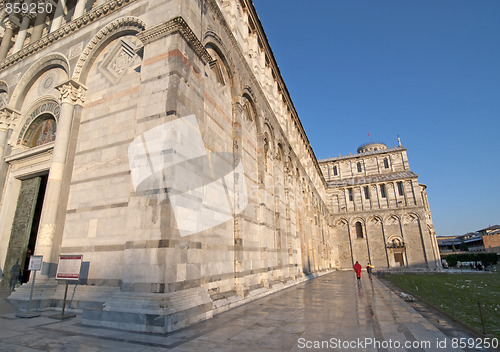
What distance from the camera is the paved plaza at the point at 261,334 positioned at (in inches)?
175

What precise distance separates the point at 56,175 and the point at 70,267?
3764 millimetres

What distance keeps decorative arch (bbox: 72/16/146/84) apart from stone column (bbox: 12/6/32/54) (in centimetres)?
776

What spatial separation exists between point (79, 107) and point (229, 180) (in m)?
5.99

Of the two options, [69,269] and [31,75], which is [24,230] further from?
[31,75]

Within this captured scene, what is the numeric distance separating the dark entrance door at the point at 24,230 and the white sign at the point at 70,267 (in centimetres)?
519

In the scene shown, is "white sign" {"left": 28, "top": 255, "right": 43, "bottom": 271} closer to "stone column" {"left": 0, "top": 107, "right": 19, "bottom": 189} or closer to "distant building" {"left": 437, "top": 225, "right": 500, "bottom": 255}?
"stone column" {"left": 0, "top": 107, "right": 19, "bottom": 189}

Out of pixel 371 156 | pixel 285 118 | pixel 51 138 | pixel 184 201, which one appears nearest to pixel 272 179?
pixel 285 118

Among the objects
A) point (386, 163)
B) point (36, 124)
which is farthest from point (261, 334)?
point (386, 163)

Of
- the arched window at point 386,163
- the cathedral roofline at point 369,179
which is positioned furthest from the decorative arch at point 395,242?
the arched window at point 386,163

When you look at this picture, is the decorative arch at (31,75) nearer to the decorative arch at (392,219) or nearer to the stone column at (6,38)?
the stone column at (6,38)

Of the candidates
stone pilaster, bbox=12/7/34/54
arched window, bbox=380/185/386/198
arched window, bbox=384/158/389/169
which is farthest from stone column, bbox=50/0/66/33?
arched window, bbox=384/158/389/169

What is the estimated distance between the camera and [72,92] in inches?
381

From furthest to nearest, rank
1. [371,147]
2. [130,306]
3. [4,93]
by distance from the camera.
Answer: [371,147]
[4,93]
[130,306]

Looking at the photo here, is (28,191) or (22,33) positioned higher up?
(22,33)
